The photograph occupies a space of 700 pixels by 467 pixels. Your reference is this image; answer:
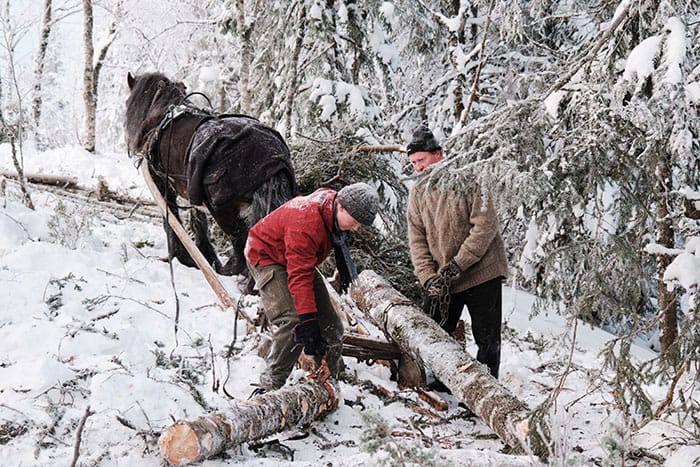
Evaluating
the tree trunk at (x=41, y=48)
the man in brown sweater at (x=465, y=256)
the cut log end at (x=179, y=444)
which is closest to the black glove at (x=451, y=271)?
the man in brown sweater at (x=465, y=256)

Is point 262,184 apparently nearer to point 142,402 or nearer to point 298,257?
point 298,257

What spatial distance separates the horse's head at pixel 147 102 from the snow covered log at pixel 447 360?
252 centimetres

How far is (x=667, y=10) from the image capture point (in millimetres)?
2477

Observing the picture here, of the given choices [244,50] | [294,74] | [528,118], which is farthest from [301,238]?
[244,50]

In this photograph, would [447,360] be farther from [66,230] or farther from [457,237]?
[66,230]

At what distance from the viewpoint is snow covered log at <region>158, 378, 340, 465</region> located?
2621 millimetres

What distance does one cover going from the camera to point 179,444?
8.54 feet

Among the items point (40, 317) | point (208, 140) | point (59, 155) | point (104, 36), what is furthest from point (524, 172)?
point (104, 36)

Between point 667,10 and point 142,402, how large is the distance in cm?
325

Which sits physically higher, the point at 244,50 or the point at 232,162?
the point at 244,50

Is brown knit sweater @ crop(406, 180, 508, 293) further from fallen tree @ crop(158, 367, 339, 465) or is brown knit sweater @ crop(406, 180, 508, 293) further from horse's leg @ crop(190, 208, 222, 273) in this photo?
horse's leg @ crop(190, 208, 222, 273)

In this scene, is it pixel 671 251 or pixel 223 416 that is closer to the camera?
pixel 223 416

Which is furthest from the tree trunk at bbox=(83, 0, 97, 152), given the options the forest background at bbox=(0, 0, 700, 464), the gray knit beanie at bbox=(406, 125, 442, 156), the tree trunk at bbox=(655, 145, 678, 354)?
the tree trunk at bbox=(655, 145, 678, 354)

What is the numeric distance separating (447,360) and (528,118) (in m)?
1.92
